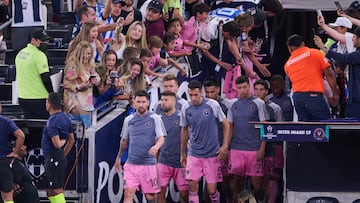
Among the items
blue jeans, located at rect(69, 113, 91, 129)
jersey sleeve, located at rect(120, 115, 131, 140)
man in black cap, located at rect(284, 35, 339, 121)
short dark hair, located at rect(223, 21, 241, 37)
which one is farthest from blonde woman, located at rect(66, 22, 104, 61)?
man in black cap, located at rect(284, 35, 339, 121)

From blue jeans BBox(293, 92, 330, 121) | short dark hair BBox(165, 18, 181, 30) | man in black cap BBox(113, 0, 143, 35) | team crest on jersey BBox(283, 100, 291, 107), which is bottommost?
team crest on jersey BBox(283, 100, 291, 107)

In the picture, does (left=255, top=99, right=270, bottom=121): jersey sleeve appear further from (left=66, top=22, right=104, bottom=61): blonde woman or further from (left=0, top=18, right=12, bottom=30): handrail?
(left=0, top=18, right=12, bottom=30): handrail

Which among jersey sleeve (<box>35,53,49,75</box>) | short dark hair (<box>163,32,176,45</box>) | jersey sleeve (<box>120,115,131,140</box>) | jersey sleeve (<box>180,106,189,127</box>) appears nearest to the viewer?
jersey sleeve (<box>120,115,131,140</box>)

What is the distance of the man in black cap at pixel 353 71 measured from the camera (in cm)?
1553

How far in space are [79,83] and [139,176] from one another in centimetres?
157

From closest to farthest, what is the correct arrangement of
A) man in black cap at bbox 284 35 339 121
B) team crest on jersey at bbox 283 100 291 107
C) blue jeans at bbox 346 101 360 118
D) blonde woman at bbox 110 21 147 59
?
blue jeans at bbox 346 101 360 118 → man in black cap at bbox 284 35 339 121 → blonde woman at bbox 110 21 147 59 → team crest on jersey at bbox 283 100 291 107

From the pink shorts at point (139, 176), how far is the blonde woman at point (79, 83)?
0.94 meters

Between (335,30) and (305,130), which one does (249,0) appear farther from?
(305,130)

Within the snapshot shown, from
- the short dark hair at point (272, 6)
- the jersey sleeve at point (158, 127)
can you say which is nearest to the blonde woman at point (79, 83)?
the jersey sleeve at point (158, 127)

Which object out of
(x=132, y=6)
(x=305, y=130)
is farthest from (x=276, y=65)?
(x=305, y=130)

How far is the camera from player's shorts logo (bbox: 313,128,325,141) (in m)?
14.8

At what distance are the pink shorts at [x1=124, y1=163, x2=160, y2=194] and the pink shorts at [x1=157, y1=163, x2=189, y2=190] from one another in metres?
0.74

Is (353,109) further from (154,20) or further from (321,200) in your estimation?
(154,20)

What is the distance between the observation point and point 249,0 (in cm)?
2020
